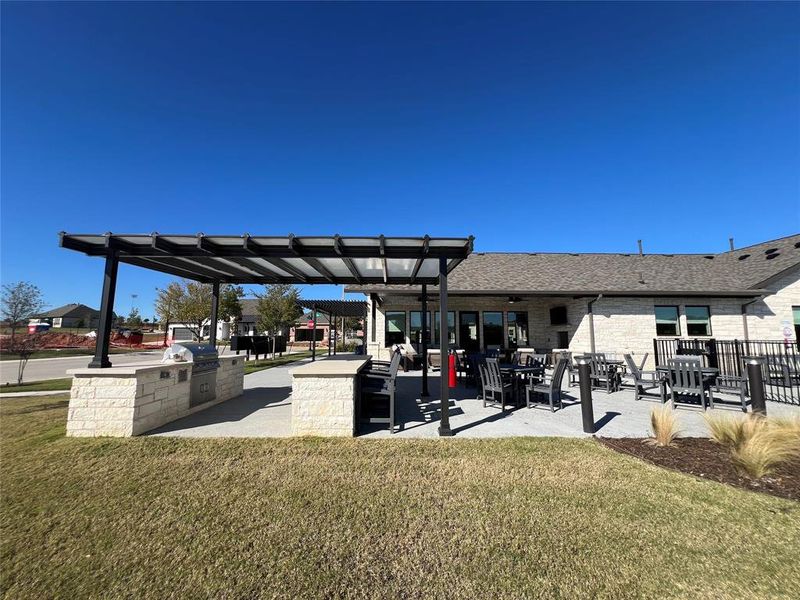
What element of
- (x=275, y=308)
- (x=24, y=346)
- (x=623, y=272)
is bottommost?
(x=24, y=346)

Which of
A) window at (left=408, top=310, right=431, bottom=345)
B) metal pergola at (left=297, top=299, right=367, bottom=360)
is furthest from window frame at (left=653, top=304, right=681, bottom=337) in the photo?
metal pergola at (left=297, top=299, right=367, bottom=360)

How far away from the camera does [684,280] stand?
590 inches

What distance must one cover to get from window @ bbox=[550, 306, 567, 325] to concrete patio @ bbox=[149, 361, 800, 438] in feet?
22.6

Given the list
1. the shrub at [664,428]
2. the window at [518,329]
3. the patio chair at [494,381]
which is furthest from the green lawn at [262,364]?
the shrub at [664,428]

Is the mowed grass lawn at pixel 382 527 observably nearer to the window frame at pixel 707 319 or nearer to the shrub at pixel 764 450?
the shrub at pixel 764 450

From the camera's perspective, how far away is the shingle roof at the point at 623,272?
1372 centimetres

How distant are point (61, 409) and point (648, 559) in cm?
1050

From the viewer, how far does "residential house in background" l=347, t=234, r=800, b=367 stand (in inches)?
540

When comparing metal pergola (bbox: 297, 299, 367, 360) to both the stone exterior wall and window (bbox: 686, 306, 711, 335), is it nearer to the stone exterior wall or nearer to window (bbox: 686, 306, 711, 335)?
the stone exterior wall

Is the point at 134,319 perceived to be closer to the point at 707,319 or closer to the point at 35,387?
the point at 35,387

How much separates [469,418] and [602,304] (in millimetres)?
10895

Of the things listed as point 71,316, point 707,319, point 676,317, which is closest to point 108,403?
point 676,317

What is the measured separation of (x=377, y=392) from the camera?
581 cm

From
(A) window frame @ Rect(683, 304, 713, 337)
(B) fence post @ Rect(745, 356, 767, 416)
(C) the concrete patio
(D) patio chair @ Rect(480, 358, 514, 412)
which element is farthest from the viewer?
(A) window frame @ Rect(683, 304, 713, 337)
